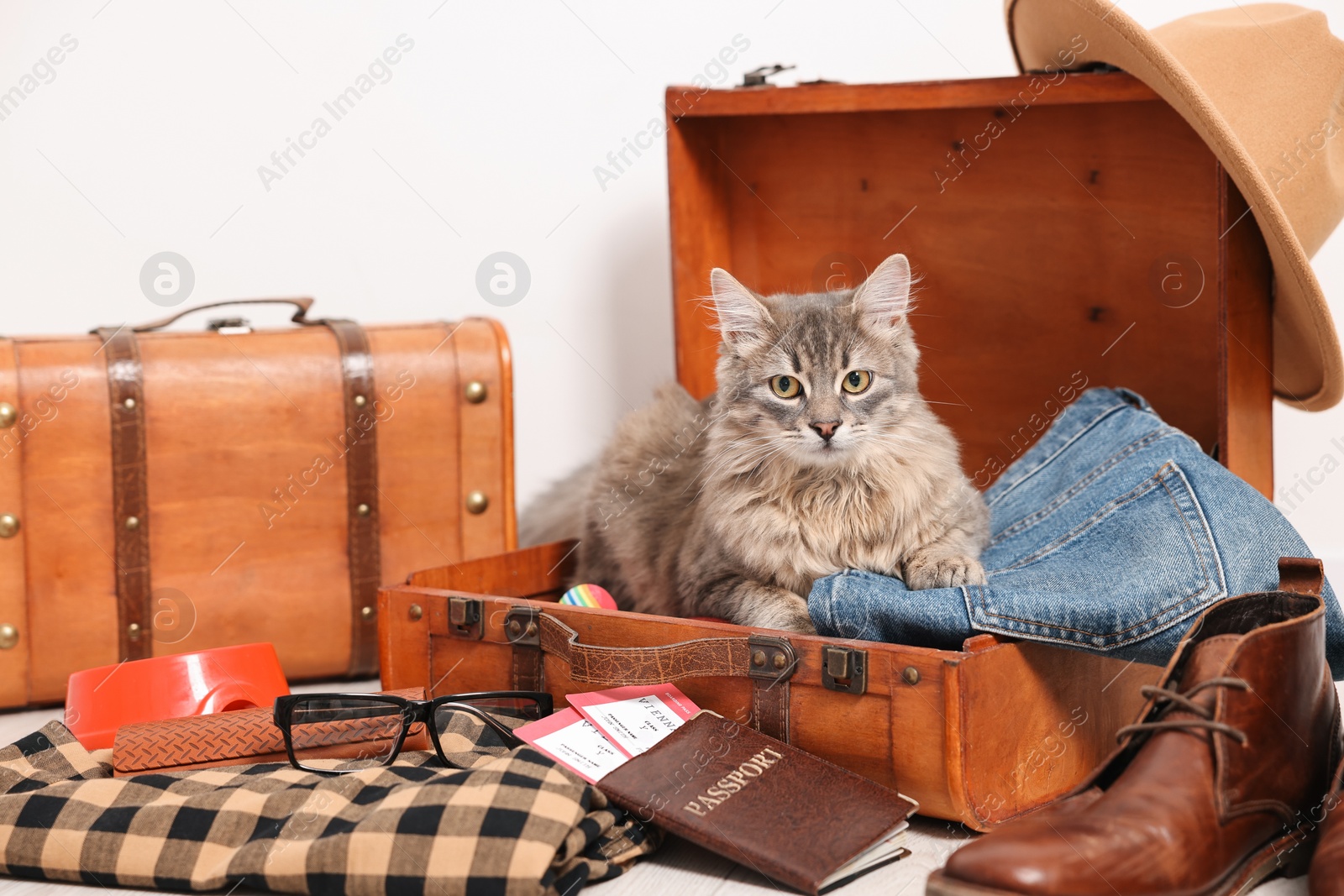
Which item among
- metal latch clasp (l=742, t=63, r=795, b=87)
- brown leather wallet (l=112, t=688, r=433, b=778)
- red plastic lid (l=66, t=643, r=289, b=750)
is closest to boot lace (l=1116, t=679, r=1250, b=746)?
brown leather wallet (l=112, t=688, r=433, b=778)

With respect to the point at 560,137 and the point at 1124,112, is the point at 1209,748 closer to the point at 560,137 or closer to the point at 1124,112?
the point at 1124,112

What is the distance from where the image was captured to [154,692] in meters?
1.65

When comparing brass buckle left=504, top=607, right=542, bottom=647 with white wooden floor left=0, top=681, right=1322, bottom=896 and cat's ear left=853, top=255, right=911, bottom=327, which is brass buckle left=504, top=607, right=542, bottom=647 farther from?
cat's ear left=853, top=255, right=911, bottom=327

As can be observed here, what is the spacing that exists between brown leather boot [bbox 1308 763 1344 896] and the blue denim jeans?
9.7 inches

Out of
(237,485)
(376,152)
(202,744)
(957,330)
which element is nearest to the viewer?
(202,744)

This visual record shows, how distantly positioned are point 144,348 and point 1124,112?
5.71 ft

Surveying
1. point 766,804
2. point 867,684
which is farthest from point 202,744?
point 867,684

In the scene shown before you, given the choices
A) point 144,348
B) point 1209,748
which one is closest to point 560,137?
point 144,348

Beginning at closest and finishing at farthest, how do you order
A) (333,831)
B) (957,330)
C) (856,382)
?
(333,831) < (856,382) < (957,330)

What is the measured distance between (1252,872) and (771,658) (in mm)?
556

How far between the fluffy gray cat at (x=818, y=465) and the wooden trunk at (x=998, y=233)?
0.36 m

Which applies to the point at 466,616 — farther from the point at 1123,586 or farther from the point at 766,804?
the point at 1123,586

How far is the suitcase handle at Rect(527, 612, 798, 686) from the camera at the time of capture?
Result: 141cm

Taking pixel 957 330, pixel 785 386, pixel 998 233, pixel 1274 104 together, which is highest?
pixel 1274 104
